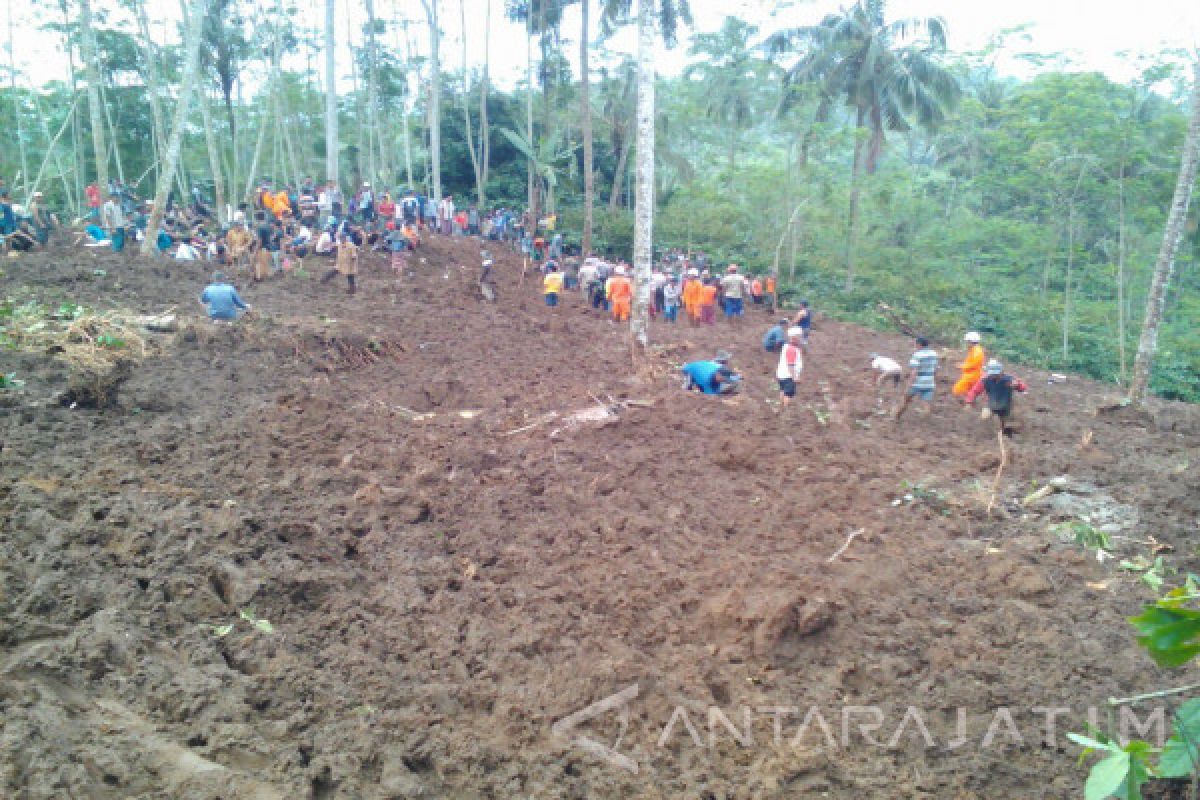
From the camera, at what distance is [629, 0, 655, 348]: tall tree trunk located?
496 inches

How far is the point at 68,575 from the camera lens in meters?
4.65

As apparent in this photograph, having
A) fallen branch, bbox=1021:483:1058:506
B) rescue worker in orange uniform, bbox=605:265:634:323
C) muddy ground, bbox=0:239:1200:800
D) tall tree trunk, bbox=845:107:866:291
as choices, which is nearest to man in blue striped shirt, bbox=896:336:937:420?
muddy ground, bbox=0:239:1200:800

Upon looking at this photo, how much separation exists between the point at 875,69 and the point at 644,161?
1669cm

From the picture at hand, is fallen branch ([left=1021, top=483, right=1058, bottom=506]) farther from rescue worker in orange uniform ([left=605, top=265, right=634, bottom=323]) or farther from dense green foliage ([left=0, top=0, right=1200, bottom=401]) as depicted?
dense green foliage ([left=0, top=0, right=1200, bottom=401])

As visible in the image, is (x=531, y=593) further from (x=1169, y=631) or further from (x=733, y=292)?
(x=733, y=292)

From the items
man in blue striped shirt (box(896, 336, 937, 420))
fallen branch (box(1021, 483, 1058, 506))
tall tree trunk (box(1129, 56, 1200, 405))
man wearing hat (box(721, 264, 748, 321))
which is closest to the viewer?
fallen branch (box(1021, 483, 1058, 506))

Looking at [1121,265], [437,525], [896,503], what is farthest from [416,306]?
[1121,265]

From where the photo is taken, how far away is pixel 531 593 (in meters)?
5.85

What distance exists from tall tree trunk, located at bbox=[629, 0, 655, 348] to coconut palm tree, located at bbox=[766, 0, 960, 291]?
14.0 m

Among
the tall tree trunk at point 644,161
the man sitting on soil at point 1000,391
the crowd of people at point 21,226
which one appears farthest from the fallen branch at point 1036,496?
the crowd of people at point 21,226

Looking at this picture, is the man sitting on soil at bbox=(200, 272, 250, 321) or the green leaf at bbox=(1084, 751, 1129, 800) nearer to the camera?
the green leaf at bbox=(1084, 751, 1129, 800)

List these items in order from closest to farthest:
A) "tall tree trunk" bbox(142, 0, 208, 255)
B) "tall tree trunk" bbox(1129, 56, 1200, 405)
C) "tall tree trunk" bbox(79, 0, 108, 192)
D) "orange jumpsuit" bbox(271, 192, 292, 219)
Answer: "tall tree trunk" bbox(1129, 56, 1200, 405) → "tall tree trunk" bbox(142, 0, 208, 255) → "tall tree trunk" bbox(79, 0, 108, 192) → "orange jumpsuit" bbox(271, 192, 292, 219)

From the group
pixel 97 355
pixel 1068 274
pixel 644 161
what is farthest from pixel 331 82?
pixel 1068 274

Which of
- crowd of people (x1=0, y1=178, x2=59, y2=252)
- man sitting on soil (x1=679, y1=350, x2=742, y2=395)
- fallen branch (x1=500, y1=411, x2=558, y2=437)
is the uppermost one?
crowd of people (x1=0, y1=178, x2=59, y2=252)
